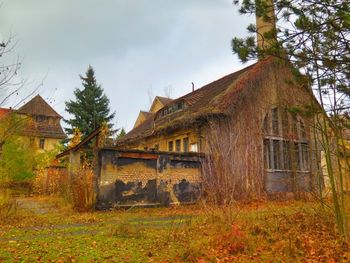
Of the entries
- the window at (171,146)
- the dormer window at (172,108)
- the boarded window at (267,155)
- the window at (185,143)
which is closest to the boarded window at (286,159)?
the boarded window at (267,155)

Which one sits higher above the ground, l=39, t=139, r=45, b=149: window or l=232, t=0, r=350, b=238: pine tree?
l=39, t=139, r=45, b=149: window

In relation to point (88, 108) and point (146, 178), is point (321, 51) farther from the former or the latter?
point (88, 108)

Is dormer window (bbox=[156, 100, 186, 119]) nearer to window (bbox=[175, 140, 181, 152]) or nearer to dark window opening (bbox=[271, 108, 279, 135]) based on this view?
window (bbox=[175, 140, 181, 152])

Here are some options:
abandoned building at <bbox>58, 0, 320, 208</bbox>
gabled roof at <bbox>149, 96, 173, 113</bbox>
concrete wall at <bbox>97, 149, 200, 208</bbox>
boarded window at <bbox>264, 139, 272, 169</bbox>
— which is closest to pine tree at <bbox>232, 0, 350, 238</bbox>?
abandoned building at <bbox>58, 0, 320, 208</bbox>

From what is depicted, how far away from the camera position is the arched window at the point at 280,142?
2148 centimetres

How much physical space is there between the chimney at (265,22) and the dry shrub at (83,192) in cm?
1001

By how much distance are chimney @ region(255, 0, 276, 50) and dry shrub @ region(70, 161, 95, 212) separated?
1001cm

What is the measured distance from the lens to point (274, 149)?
864 inches

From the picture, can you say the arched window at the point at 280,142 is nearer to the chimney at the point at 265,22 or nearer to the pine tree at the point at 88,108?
the chimney at the point at 265,22

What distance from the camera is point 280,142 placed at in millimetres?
22250

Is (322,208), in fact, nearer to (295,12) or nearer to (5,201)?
(295,12)

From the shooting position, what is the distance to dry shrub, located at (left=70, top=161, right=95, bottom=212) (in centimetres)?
1460

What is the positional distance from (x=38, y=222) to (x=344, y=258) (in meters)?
9.61

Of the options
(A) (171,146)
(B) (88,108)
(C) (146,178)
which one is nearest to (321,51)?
(C) (146,178)
